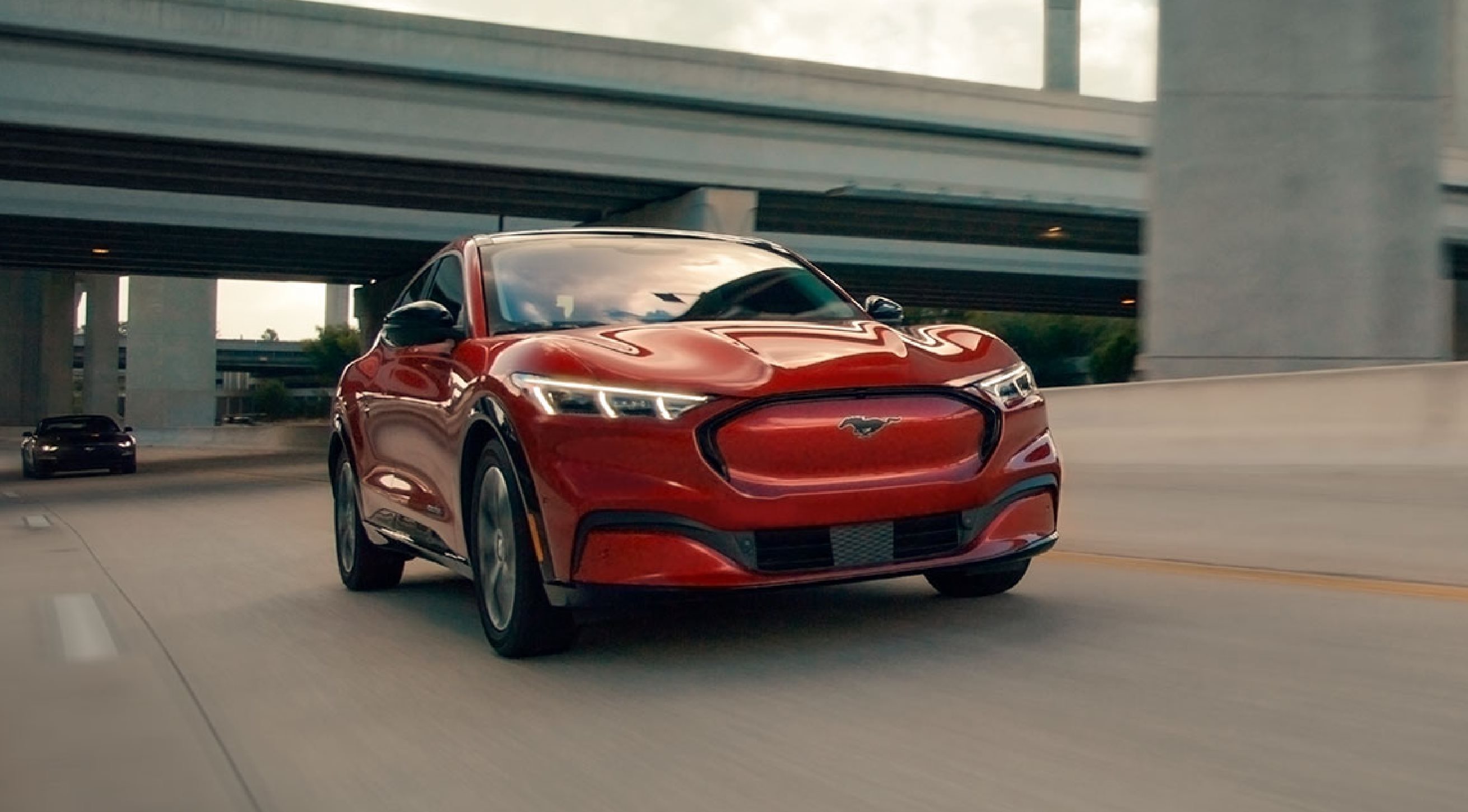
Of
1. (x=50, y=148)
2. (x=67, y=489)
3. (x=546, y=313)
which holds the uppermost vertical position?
(x=50, y=148)

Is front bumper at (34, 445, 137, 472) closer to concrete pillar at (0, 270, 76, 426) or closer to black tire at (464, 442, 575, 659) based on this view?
black tire at (464, 442, 575, 659)

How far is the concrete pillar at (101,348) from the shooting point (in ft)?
283

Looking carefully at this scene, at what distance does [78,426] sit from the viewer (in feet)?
109

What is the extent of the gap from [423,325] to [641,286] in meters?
0.87

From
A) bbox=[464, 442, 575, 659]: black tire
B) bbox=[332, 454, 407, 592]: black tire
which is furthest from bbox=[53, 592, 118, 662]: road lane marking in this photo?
bbox=[464, 442, 575, 659]: black tire

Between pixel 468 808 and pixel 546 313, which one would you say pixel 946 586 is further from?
pixel 468 808


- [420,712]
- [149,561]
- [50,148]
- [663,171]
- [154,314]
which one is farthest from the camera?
[154,314]

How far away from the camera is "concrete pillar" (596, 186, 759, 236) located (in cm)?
3719

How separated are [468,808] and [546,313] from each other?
2949mm

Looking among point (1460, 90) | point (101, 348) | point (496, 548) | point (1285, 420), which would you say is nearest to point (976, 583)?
point (496, 548)

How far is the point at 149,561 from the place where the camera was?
11.1 meters

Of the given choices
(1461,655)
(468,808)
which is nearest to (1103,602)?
(1461,655)

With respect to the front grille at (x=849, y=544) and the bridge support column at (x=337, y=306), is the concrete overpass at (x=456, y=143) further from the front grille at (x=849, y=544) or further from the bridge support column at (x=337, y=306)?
the bridge support column at (x=337, y=306)

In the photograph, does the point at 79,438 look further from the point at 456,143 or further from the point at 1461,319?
the point at 1461,319
